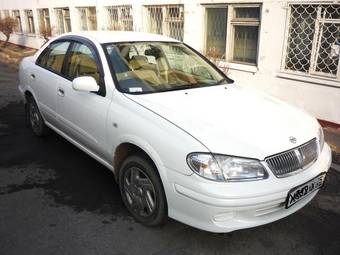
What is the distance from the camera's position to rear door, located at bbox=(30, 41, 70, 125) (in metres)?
4.59

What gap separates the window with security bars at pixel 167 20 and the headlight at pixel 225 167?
6671mm

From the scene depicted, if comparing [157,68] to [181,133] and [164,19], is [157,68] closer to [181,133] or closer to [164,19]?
[181,133]

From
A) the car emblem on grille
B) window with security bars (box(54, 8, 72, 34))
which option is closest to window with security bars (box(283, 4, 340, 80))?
the car emblem on grille

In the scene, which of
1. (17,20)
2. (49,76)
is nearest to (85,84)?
(49,76)

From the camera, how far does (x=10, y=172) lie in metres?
4.45

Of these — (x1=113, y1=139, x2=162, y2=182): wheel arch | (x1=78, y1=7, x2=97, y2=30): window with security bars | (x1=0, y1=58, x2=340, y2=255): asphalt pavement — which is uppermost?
(x1=78, y1=7, x2=97, y2=30): window with security bars

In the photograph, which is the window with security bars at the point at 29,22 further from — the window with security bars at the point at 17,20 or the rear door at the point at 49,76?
the rear door at the point at 49,76

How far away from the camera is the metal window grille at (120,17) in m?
10.6

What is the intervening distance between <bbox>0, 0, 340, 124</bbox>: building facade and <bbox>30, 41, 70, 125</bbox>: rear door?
3.80 meters

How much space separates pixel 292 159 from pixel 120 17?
922 cm

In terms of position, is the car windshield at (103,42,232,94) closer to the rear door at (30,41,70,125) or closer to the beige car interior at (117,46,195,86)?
the beige car interior at (117,46,195,86)

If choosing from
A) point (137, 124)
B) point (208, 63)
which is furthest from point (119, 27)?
point (137, 124)

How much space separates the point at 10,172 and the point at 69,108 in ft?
3.59

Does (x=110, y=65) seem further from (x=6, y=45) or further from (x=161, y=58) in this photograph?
(x=6, y=45)
